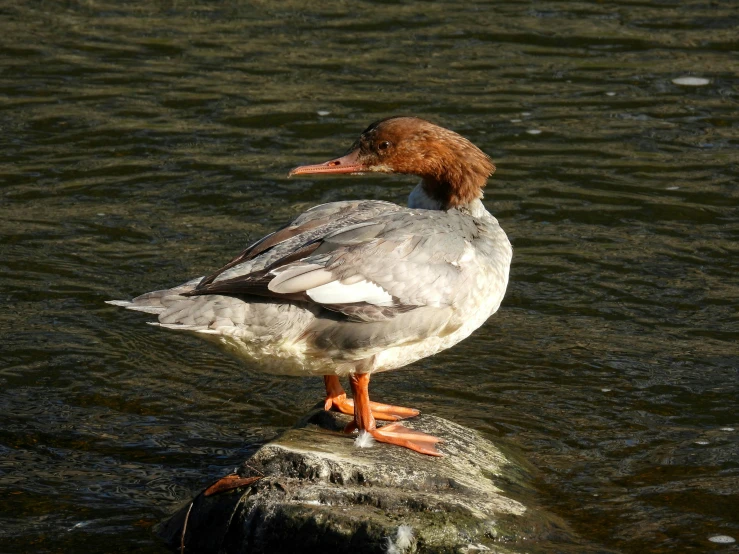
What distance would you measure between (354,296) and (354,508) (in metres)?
0.97

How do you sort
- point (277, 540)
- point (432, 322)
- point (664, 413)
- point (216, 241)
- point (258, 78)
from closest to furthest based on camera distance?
1. point (277, 540)
2. point (432, 322)
3. point (664, 413)
4. point (216, 241)
5. point (258, 78)

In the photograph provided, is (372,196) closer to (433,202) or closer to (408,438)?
(433,202)

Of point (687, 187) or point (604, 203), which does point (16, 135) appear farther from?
point (687, 187)

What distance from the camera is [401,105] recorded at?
9.95m

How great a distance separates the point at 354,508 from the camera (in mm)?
4551

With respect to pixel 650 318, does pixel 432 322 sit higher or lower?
higher

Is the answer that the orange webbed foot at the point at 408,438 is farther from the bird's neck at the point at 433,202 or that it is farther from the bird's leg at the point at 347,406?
the bird's neck at the point at 433,202

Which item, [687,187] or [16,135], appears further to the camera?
[16,135]

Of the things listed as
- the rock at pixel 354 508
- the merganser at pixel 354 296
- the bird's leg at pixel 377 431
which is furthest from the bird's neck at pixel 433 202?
the rock at pixel 354 508

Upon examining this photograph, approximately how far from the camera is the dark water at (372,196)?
5605mm

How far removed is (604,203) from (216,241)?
2869 millimetres

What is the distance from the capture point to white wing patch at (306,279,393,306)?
500 centimetres

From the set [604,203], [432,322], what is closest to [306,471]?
[432,322]

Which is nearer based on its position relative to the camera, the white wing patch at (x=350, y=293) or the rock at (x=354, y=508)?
the rock at (x=354, y=508)
